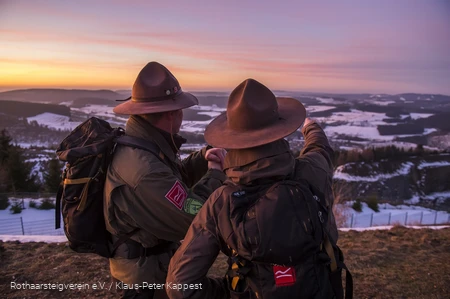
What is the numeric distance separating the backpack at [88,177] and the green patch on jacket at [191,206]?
0.45 meters

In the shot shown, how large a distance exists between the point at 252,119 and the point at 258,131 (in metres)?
0.09

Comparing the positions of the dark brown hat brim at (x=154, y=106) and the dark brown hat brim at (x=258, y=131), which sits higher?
the dark brown hat brim at (x=154, y=106)

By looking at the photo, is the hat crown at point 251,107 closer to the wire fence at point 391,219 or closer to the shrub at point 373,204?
the wire fence at point 391,219

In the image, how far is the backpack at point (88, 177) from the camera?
2352mm

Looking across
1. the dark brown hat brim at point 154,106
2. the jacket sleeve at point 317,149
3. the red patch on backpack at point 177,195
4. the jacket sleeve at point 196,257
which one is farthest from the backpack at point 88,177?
the jacket sleeve at point 317,149

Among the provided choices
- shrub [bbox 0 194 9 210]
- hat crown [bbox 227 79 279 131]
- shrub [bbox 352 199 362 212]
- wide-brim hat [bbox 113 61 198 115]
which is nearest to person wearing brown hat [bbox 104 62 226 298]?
wide-brim hat [bbox 113 61 198 115]

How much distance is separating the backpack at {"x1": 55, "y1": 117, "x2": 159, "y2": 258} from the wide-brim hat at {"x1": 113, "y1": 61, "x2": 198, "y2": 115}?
0.81 feet

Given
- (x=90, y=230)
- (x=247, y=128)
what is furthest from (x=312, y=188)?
(x=90, y=230)

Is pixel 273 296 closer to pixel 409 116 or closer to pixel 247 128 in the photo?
pixel 247 128

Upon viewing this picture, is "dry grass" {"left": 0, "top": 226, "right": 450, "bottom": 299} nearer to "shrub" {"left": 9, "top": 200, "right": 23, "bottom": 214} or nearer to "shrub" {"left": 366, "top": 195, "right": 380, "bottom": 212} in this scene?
"shrub" {"left": 9, "top": 200, "right": 23, "bottom": 214}

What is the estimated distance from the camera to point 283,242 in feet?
5.25

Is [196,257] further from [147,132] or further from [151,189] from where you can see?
[147,132]

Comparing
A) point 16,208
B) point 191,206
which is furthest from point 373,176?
point 191,206

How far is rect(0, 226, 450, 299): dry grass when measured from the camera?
16.3 feet
